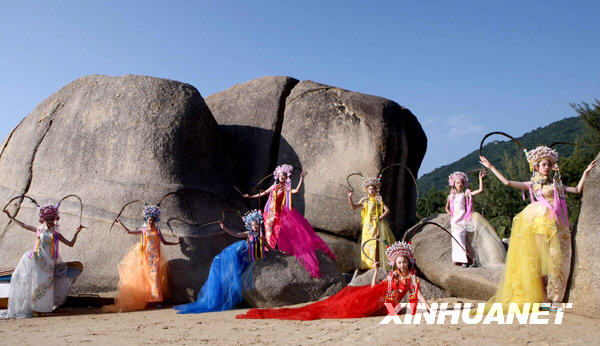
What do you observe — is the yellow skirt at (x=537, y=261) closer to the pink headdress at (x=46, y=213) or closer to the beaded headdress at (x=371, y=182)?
the beaded headdress at (x=371, y=182)

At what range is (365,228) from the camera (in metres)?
8.43

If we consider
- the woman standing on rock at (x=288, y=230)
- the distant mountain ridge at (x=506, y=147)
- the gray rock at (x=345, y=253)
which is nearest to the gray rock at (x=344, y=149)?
the gray rock at (x=345, y=253)

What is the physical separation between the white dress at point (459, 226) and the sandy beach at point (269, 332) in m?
2.69

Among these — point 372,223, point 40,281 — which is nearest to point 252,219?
point 372,223

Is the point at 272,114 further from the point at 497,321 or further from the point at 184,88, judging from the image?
the point at 497,321

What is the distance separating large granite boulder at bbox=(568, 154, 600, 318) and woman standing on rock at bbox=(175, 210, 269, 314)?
4.16m

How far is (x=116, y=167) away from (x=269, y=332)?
5.24m

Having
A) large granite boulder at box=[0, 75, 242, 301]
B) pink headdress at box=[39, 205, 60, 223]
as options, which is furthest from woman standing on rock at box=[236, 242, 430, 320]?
pink headdress at box=[39, 205, 60, 223]

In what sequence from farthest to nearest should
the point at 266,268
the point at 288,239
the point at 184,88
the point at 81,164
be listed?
the point at 184,88 → the point at 81,164 → the point at 288,239 → the point at 266,268

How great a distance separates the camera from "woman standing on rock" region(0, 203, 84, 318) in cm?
709

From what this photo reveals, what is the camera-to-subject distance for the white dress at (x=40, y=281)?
23.2 feet

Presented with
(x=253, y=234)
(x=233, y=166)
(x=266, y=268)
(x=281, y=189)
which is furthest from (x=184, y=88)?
(x=266, y=268)

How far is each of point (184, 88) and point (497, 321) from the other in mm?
7238

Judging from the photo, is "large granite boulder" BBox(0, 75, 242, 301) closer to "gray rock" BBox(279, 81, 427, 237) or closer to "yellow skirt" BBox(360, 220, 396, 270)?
"gray rock" BBox(279, 81, 427, 237)
